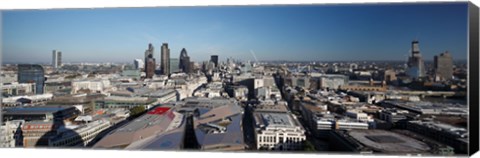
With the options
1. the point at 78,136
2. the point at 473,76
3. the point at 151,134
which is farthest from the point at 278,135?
the point at 78,136

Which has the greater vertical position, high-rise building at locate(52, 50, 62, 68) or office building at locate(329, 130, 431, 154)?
high-rise building at locate(52, 50, 62, 68)

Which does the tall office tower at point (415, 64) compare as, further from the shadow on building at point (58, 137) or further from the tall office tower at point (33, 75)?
the tall office tower at point (33, 75)

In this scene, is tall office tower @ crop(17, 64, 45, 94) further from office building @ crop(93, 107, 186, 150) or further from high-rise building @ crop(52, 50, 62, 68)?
office building @ crop(93, 107, 186, 150)

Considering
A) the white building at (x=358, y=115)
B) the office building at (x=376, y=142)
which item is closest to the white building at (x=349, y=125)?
the white building at (x=358, y=115)

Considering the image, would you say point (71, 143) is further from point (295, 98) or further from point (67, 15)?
point (295, 98)

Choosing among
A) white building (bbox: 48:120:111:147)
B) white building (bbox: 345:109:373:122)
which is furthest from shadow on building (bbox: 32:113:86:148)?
white building (bbox: 345:109:373:122)

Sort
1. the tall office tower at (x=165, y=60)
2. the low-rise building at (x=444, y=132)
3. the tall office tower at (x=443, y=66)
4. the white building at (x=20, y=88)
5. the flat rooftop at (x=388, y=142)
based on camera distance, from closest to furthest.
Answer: the low-rise building at (x=444, y=132) → the flat rooftop at (x=388, y=142) → the tall office tower at (x=443, y=66) → the white building at (x=20, y=88) → the tall office tower at (x=165, y=60)

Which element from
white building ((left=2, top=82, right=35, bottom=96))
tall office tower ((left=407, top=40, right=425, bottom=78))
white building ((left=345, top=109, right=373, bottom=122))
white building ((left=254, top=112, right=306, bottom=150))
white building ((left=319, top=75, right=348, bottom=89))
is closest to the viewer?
white building ((left=254, top=112, right=306, bottom=150))
